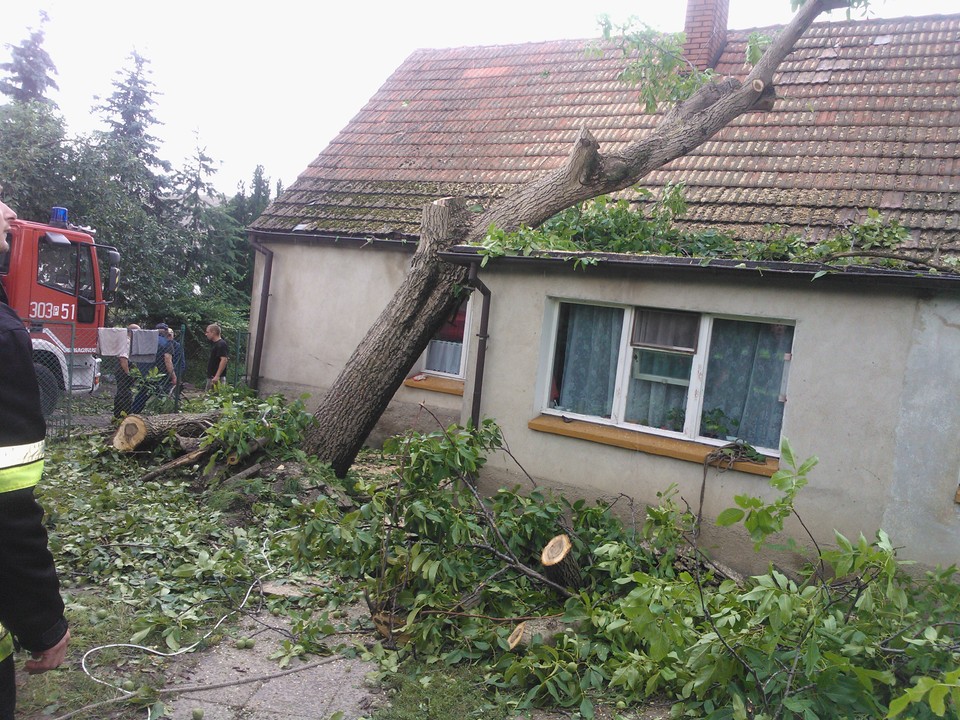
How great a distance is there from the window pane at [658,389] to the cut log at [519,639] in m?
3.21

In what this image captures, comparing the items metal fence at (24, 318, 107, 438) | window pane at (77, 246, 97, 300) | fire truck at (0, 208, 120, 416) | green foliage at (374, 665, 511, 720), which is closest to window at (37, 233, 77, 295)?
fire truck at (0, 208, 120, 416)

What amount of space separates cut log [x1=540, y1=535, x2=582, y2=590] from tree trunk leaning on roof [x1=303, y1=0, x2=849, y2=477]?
3593 millimetres

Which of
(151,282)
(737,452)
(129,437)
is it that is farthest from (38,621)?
(151,282)

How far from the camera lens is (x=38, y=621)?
2.24 meters

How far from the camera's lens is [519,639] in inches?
191

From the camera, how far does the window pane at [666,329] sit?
742 cm

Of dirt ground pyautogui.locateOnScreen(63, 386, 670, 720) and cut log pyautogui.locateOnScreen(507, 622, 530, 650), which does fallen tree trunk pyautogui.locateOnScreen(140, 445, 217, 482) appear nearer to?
dirt ground pyautogui.locateOnScreen(63, 386, 670, 720)

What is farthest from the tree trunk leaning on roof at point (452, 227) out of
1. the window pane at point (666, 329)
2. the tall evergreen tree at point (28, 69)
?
the tall evergreen tree at point (28, 69)

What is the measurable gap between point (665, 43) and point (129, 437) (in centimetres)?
793

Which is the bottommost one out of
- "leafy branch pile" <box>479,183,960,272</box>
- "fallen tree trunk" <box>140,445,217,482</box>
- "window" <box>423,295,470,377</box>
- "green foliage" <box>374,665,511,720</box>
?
"green foliage" <box>374,665,511,720</box>

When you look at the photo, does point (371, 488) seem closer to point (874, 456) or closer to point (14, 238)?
point (874, 456)

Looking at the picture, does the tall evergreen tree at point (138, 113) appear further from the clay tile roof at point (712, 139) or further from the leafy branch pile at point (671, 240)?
the leafy branch pile at point (671, 240)

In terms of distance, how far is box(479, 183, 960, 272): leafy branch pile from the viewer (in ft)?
24.8

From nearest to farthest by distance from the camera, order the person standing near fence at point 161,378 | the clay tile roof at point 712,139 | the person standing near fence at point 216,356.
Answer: the clay tile roof at point 712,139, the person standing near fence at point 161,378, the person standing near fence at point 216,356
